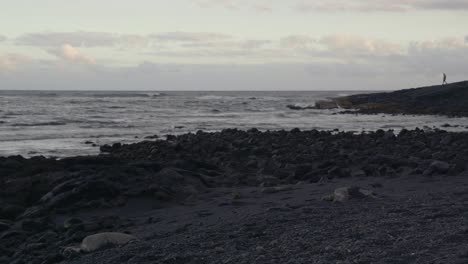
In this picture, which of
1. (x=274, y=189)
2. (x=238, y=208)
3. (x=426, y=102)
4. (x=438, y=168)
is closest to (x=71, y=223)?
(x=238, y=208)

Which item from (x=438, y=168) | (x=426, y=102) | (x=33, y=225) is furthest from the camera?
(x=426, y=102)

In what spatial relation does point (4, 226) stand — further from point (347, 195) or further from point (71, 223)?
point (347, 195)

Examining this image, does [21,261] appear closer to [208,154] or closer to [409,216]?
[409,216]

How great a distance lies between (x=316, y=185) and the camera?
31.8 ft

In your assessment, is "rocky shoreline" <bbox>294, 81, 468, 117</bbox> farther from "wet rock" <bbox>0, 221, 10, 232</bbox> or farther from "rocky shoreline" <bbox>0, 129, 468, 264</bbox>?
"wet rock" <bbox>0, 221, 10, 232</bbox>

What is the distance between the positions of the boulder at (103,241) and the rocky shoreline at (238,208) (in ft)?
0.04

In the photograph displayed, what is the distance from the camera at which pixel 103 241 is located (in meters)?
6.46

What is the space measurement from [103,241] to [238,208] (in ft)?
7.54

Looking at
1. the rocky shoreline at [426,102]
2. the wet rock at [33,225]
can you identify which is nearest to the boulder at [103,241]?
the wet rock at [33,225]

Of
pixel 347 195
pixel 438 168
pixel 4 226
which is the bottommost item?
pixel 4 226

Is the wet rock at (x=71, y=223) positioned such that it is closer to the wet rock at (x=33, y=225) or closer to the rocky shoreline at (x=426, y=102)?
the wet rock at (x=33, y=225)

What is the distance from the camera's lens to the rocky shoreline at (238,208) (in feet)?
18.2

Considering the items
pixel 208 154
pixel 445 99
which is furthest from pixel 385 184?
pixel 445 99

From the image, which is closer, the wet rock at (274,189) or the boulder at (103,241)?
the boulder at (103,241)
